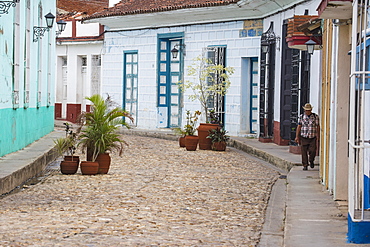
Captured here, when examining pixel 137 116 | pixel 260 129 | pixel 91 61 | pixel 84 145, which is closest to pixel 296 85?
pixel 260 129

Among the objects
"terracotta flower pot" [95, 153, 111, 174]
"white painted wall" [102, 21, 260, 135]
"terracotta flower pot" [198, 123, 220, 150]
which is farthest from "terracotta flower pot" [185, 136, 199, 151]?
"terracotta flower pot" [95, 153, 111, 174]

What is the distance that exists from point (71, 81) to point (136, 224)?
22882mm

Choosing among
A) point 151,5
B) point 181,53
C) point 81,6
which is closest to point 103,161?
point 181,53

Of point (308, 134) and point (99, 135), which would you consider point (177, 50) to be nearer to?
point (308, 134)

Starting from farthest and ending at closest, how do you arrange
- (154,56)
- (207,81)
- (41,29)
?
(154,56) → (207,81) → (41,29)

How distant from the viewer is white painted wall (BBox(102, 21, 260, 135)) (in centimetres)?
2155

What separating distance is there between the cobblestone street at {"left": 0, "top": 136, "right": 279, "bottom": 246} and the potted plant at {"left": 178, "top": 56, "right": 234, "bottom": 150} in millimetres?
5970

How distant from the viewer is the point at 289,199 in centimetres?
958

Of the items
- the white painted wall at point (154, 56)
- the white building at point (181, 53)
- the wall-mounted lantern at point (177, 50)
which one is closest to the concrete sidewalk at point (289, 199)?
the white building at point (181, 53)

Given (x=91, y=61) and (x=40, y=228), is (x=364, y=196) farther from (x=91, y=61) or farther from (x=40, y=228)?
(x=91, y=61)

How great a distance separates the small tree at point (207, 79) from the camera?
20359 mm

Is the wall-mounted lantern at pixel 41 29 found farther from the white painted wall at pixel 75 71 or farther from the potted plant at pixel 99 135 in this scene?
the white painted wall at pixel 75 71

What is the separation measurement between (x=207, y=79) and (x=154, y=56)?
12.2 ft

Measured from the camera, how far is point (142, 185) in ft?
36.6
